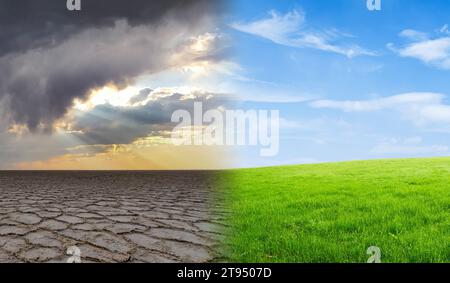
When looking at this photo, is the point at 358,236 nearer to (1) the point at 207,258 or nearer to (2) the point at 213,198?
(1) the point at 207,258

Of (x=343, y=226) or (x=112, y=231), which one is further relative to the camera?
(x=343, y=226)

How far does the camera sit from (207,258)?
4184 millimetres

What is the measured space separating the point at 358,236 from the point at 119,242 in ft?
8.67

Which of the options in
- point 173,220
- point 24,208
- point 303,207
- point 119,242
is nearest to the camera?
point 119,242
